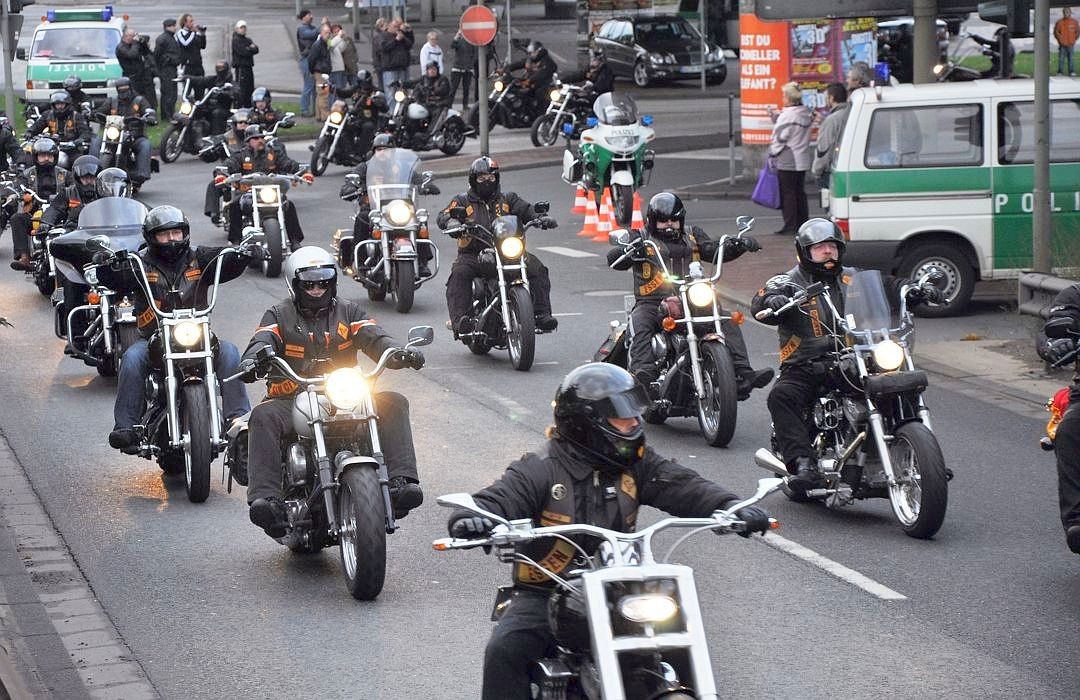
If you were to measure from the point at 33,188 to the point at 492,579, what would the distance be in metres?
13.1

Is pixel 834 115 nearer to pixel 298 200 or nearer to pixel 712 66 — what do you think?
pixel 298 200

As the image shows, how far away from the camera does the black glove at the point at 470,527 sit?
532 cm

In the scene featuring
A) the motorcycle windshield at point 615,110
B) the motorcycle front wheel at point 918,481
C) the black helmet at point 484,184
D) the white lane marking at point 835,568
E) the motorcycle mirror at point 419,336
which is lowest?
the white lane marking at point 835,568

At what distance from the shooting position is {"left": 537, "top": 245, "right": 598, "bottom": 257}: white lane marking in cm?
2075

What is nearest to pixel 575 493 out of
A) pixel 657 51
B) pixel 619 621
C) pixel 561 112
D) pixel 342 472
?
pixel 619 621

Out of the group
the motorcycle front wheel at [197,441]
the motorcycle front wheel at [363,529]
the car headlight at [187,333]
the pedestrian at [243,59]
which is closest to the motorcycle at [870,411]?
the motorcycle front wheel at [363,529]

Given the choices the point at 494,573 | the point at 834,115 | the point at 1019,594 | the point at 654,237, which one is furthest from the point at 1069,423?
the point at 834,115

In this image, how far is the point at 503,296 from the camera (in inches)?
568

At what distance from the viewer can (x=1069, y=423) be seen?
8391mm

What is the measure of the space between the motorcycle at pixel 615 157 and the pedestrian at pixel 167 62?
45.9 ft

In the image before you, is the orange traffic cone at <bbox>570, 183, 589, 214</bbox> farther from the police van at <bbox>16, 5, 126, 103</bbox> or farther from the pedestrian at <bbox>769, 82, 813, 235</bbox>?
the police van at <bbox>16, 5, 126, 103</bbox>

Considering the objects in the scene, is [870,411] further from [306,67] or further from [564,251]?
[306,67]

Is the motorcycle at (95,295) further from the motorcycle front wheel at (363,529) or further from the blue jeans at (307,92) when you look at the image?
the blue jeans at (307,92)

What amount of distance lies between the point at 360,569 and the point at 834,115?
12.3 metres
